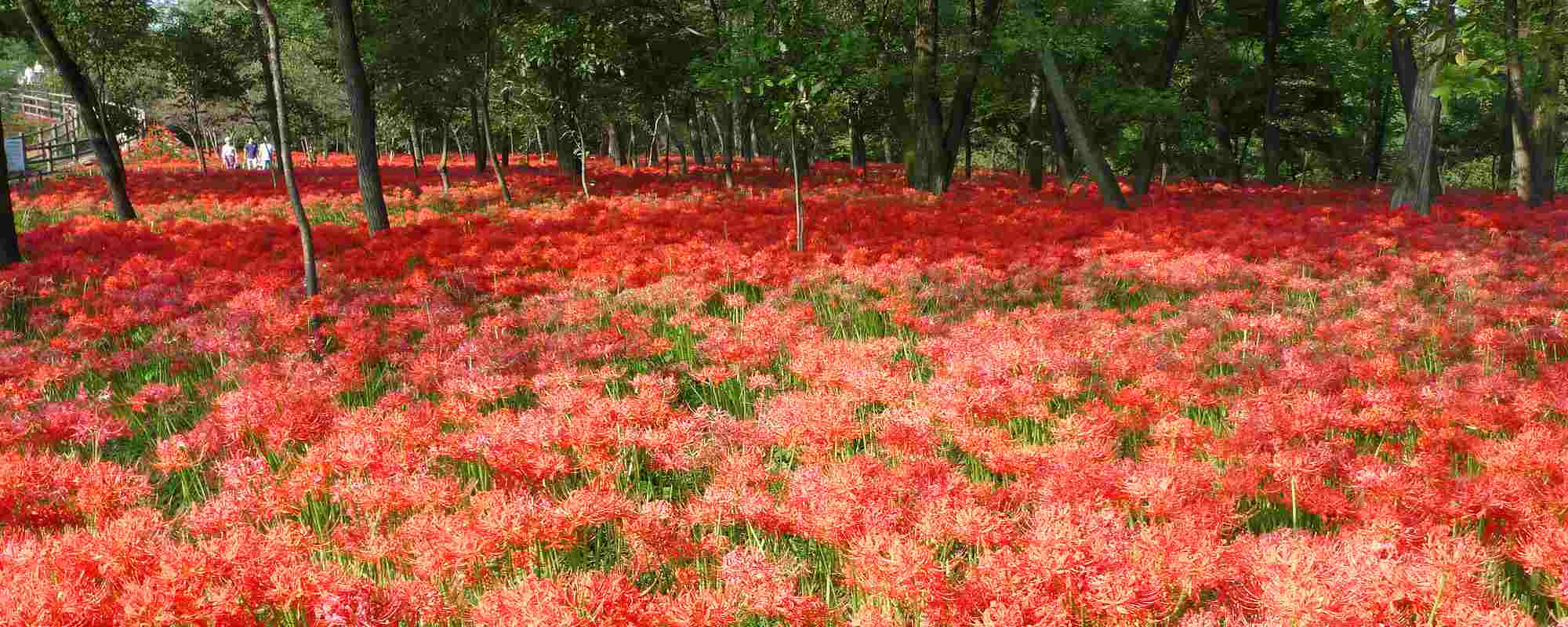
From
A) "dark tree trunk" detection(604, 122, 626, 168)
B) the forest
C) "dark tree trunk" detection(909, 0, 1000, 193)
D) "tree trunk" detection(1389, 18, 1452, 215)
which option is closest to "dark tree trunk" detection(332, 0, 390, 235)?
the forest

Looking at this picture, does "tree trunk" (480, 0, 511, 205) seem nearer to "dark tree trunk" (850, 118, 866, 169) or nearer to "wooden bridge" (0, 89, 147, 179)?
"wooden bridge" (0, 89, 147, 179)

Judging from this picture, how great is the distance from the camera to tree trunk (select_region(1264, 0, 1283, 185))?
25.3 metres

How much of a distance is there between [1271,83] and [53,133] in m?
57.2

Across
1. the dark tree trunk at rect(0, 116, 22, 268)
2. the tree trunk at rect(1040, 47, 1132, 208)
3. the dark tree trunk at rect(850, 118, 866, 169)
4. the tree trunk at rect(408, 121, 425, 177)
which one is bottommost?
the dark tree trunk at rect(0, 116, 22, 268)

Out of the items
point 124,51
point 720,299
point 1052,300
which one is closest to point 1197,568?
point 1052,300

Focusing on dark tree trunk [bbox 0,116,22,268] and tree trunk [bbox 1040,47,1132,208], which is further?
tree trunk [bbox 1040,47,1132,208]

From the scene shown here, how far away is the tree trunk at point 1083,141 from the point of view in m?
14.6

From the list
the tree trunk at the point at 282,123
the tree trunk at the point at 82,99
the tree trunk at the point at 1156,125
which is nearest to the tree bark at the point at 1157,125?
the tree trunk at the point at 1156,125

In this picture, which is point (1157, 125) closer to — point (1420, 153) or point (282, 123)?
point (1420, 153)

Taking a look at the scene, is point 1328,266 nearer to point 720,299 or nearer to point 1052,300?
point 1052,300

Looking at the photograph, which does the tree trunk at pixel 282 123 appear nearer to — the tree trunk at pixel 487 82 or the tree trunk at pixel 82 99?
the tree trunk at pixel 82 99

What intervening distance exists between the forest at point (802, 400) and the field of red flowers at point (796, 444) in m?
0.03

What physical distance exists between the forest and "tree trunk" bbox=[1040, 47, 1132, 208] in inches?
2.6

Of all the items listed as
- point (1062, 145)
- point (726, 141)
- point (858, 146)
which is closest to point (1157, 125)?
point (1062, 145)
